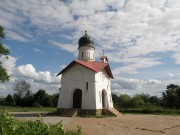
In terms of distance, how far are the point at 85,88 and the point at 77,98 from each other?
5.94 feet

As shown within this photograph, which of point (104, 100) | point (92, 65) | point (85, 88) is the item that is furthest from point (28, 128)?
point (104, 100)

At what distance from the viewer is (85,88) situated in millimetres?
26359

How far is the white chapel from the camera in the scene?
1009 inches

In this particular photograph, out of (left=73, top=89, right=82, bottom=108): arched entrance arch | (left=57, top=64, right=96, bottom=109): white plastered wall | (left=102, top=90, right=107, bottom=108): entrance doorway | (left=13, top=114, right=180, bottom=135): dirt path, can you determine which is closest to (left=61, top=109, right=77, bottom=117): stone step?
(left=57, top=64, right=96, bottom=109): white plastered wall

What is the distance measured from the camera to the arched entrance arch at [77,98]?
2720 cm

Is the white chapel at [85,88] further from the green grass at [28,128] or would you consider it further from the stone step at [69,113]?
the green grass at [28,128]

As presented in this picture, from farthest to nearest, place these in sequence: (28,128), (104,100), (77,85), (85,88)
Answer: (104,100), (77,85), (85,88), (28,128)

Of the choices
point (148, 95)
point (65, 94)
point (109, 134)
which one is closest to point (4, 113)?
point (109, 134)

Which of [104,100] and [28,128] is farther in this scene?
[104,100]

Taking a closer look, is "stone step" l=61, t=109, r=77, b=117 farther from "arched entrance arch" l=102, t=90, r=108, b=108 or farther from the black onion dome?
the black onion dome

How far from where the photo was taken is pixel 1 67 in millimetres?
20281

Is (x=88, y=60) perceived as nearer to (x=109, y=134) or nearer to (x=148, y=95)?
(x=109, y=134)

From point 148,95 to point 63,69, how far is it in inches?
1667

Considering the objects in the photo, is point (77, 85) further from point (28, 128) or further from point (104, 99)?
point (28, 128)
